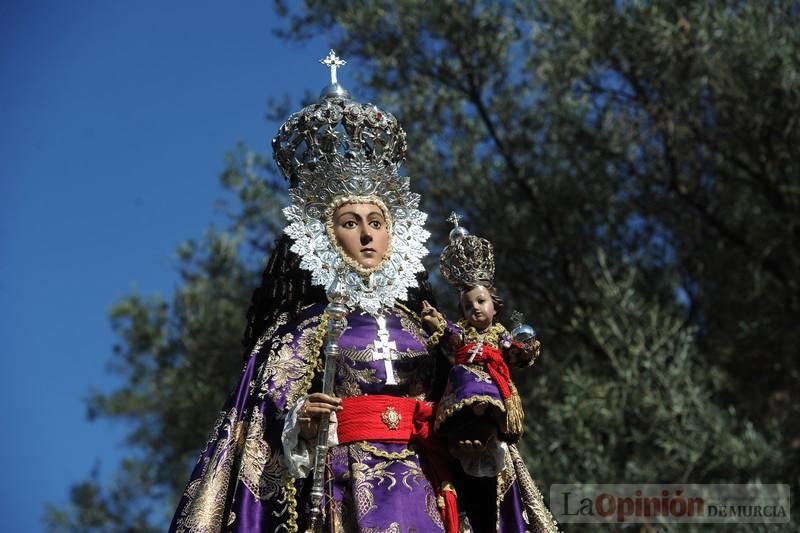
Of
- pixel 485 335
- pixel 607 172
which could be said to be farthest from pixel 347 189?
pixel 607 172

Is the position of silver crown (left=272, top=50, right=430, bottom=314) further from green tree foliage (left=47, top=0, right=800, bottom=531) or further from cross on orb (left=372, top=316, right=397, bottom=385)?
green tree foliage (left=47, top=0, right=800, bottom=531)

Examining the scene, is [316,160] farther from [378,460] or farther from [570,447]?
[570,447]

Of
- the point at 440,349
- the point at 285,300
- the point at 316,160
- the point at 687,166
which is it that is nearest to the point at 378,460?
the point at 440,349

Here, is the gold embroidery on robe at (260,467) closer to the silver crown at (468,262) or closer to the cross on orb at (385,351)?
the cross on orb at (385,351)

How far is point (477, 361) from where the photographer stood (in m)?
5.70

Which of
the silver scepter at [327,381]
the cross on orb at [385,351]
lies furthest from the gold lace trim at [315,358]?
the cross on orb at [385,351]

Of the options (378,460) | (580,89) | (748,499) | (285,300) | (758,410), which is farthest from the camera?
(580,89)

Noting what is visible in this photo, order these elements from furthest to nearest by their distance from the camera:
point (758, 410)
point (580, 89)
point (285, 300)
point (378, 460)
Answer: point (580, 89), point (758, 410), point (285, 300), point (378, 460)

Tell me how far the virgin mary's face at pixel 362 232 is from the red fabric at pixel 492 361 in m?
0.75

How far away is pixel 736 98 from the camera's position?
12852 millimetres

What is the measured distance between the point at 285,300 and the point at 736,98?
24.9 feet

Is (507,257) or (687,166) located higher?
(687,166)

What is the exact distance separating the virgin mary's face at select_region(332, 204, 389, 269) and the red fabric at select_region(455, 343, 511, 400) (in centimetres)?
75

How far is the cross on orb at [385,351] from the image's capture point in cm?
596
